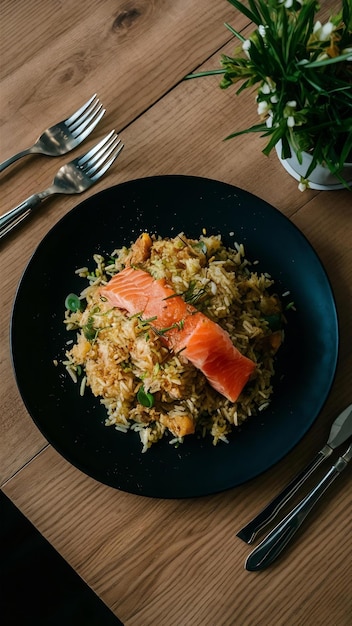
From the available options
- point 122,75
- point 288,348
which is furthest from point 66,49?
point 288,348

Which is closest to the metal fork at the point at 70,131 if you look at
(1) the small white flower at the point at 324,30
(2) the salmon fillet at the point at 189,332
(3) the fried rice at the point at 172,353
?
(3) the fried rice at the point at 172,353

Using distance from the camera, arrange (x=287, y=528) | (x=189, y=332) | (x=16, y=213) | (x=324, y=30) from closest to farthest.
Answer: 1. (x=324, y=30)
2. (x=189, y=332)
3. (x=287, y=528)
4. (x=16, y=213)

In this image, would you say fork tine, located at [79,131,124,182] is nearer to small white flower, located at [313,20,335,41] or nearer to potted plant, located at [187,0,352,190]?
potted plant, located at [187,0,352,190]

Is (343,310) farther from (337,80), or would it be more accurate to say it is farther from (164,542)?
(164,542)

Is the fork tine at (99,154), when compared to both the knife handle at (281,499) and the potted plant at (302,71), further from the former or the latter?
the knife handle at (281,499)

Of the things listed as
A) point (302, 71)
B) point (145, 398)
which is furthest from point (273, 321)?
point (302, 71)

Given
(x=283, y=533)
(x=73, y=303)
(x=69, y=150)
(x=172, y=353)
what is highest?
(x=69, y=150)

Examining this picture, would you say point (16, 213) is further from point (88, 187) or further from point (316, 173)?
point (316, 173)
